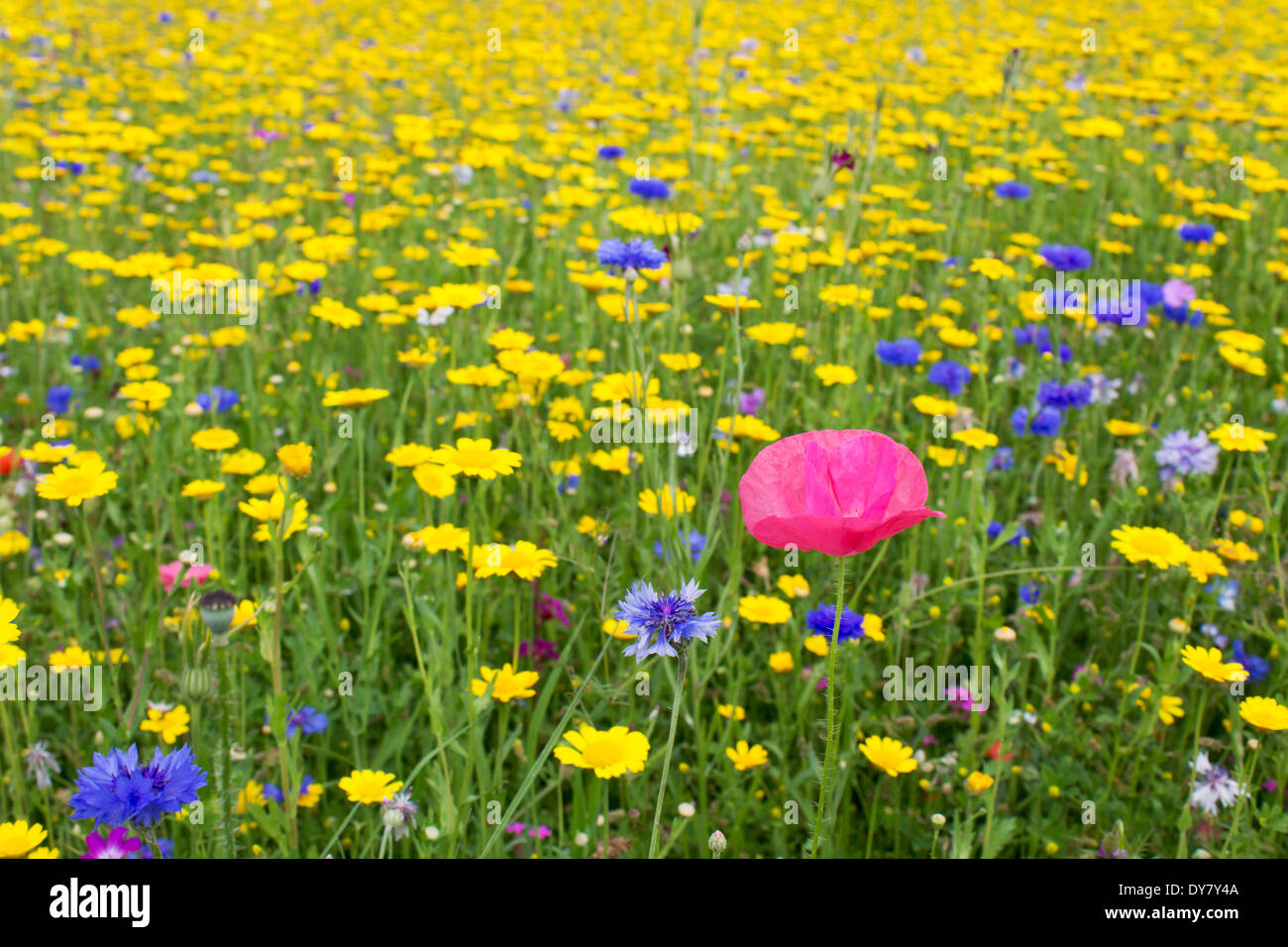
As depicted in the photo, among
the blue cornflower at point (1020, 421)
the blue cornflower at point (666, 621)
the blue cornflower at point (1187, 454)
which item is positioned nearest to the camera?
the blue cornflower at point (666, 621)

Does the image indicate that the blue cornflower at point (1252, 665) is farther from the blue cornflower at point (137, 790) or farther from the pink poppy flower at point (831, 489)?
the blue cornflower at point (137, 790)

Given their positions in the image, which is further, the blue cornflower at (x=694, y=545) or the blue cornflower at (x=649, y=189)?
the blue cornflower at (x=649, y=189)

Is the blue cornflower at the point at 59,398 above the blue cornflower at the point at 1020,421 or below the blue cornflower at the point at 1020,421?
below

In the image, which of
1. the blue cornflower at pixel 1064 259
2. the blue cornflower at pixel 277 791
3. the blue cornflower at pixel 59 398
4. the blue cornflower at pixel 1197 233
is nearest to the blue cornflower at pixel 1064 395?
the blue cornflower at pixel 1064 259

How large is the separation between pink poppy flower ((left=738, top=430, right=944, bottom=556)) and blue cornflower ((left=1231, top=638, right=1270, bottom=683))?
4.78 ft

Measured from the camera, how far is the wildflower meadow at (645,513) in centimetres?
157

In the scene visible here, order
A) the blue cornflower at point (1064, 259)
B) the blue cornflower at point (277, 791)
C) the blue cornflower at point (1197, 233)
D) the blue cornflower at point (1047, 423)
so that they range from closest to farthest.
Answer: the blue cornflower at point (277, 791) < the blue cornflower at point (1047, 423) < the blue cornflower at point (1064, 259) < the blue cornflower at point (1197, 233)

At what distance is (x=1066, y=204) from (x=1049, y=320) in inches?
69.4

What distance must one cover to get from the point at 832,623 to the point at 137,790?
3.65 ft

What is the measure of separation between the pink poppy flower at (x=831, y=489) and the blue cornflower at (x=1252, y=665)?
1457mm

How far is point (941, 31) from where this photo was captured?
7.27 metres

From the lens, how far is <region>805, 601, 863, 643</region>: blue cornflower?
70.7 inches
